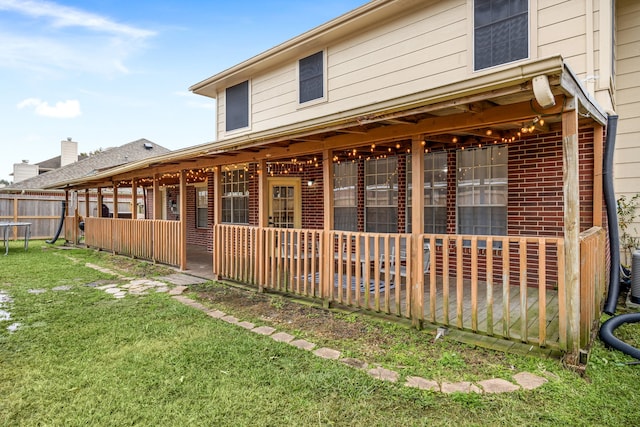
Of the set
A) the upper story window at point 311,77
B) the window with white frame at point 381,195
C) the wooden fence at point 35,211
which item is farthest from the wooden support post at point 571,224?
the wooden fence at point 35,211

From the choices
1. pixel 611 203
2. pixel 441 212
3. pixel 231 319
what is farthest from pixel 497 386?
pixel 441 212

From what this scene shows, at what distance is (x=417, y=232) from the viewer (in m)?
3.93

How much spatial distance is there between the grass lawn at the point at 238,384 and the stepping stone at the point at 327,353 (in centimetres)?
11

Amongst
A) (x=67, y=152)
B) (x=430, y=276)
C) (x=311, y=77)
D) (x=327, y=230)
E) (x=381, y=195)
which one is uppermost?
(x=67, y=152)

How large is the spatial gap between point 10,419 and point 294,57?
25.6 ft

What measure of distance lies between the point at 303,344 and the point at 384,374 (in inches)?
38.0

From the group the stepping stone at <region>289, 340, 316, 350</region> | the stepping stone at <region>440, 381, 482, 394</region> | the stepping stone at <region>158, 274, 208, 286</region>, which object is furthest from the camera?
the stepping stone at <region>158, 274, 208, 286</region>

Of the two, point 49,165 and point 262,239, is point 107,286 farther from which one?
point 49,165

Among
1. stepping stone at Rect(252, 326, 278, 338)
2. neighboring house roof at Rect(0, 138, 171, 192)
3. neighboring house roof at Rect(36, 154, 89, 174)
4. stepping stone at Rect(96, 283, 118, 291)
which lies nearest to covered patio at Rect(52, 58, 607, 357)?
stepping stone at Rect(252, 326, 278, 338)

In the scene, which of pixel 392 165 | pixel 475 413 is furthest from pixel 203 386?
pixel 392 165

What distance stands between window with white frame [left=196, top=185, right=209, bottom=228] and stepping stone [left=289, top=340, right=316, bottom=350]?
8.90 meters

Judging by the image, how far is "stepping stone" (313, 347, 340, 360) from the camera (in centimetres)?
325

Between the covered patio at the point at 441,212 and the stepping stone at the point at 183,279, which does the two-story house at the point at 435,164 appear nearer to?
the covered patio at the point at 441,212

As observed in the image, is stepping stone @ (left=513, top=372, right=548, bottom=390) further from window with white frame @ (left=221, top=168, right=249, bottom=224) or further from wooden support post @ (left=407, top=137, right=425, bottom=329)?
window with white frame @ (left=221, top=168, right=249, bottom=224)
